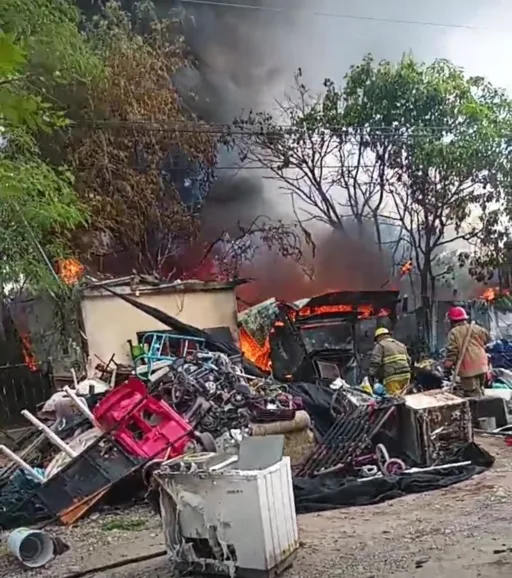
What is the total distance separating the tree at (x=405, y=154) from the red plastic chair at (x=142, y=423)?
13290mm

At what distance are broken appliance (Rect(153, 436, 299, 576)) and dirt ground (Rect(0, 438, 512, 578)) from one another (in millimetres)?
378

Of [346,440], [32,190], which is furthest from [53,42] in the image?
[346,440]

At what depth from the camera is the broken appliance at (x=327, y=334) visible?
1451 centimetres

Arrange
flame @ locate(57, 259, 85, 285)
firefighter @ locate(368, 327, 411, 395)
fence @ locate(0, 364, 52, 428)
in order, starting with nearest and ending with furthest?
firefighter @ locate(368, 327, 411, 395), fence @ locate(0, 364, 52, 428), flame @ locate(57, 259, 85, 285)

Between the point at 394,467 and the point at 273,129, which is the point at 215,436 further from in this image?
the point at 273,129

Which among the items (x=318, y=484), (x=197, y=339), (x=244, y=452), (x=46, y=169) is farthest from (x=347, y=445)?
(x=46, y=169)

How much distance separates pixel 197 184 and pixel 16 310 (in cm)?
771

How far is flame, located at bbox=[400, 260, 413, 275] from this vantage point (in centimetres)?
2266

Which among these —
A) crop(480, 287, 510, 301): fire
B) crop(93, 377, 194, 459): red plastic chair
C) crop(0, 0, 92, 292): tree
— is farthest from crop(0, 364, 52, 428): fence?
crop(480, 287, 510, 301): fire

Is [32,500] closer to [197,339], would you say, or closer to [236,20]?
[197,339]

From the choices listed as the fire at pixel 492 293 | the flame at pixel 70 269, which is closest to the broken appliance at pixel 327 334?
the fire at pixel 492 293

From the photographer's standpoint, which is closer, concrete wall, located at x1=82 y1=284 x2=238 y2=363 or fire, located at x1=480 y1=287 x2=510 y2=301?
concrete wall, located at x1=82 y1=284 x2=238 y2=363

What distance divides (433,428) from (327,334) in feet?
25.5

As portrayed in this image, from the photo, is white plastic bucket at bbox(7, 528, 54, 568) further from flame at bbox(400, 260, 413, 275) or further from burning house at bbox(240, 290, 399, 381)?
flame at bbox(400, 260, 413, 275)
